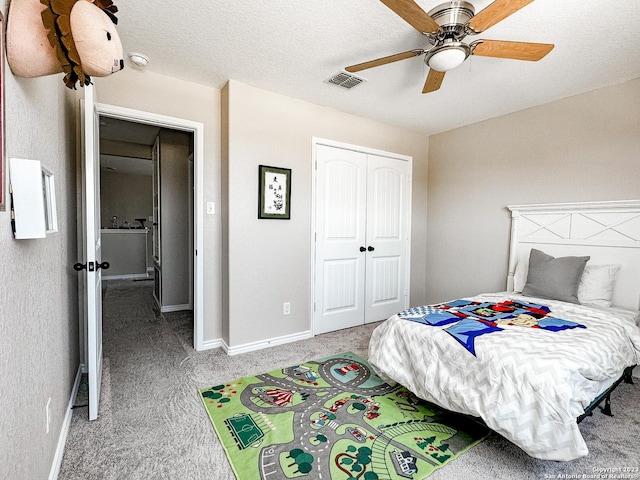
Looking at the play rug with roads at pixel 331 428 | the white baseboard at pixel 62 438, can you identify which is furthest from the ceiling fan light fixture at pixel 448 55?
the white baseboard at pixel 62 438

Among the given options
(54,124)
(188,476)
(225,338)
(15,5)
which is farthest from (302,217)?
(15,5)

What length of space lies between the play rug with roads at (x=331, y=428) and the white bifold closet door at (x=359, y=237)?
3.99 ft

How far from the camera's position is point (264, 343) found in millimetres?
3010

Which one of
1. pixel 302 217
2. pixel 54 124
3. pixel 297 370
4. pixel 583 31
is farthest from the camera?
pixel 302 217

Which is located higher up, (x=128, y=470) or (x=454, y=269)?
(x=454, y=269)

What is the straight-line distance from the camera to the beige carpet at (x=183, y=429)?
59.1 inches

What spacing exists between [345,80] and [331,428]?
8.73 ft

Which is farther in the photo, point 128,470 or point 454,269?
point 454,269

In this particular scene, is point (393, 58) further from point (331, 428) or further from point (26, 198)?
point (331, 428)

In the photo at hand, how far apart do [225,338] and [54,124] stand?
2080 mm

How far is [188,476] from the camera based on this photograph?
57.3 inches

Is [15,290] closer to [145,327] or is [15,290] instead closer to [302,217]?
[302,217]

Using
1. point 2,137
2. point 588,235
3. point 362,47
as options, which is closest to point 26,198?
point 2,137

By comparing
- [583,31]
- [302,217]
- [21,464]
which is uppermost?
[583,31]
